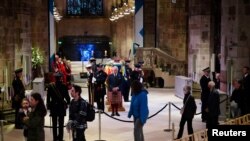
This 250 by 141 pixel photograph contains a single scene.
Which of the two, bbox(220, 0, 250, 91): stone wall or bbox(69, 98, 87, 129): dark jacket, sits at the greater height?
bbox(220, 0, 250, 91): stone wall

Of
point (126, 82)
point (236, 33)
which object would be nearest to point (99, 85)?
point (126, 82)

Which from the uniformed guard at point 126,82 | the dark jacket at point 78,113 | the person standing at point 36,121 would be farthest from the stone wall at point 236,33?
the person standing at point 36,121

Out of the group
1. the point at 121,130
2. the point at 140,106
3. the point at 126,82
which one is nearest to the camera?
the point at 140,106

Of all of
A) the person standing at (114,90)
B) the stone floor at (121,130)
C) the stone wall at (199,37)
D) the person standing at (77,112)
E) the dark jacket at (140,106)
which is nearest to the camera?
the person standing at (77,112)

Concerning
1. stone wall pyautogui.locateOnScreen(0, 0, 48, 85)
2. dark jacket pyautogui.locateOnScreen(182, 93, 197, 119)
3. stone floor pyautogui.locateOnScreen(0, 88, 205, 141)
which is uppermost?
stone wall pyautogui.locateOnScreen(0, 0, 48, 85)

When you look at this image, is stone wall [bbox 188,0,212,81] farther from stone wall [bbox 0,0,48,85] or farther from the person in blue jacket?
the person in blue jacket

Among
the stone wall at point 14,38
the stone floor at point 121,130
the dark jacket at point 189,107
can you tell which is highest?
the stone wall at point 14,38

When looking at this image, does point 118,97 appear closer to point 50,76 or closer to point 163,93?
point 163,93

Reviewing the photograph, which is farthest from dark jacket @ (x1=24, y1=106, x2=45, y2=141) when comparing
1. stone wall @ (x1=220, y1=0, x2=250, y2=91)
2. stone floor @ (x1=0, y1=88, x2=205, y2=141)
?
stone wall @ (x1=220, y1=0, x2=250, y2=91)

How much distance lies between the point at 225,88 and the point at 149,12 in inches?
505

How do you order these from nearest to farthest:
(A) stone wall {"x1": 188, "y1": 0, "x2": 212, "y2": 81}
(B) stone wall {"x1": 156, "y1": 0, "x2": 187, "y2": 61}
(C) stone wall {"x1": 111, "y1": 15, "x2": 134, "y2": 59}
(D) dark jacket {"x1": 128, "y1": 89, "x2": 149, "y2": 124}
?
(D) dark jacket {"x1": 128, "y1": 89, "x2": 149, "y2": 124} → (A) stone wall {"x1": 188, "y1": 0, "x2": 212, "y2": 81} → (B) stone wall {"x1": 156, "y1": 0, "x2": 187, "y2": 61} → (C) stone wall {"x1": 111, "y1": 15, "x2": 134, "y2": 59}

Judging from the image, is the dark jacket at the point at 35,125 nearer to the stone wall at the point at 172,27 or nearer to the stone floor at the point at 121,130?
the stone floor at the point at 121,130

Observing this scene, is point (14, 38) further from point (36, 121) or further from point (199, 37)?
point (36, 121)

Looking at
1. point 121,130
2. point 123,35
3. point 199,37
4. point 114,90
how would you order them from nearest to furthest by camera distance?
point 121,130 → point 114,90 → point 199,37 → point 123,35
